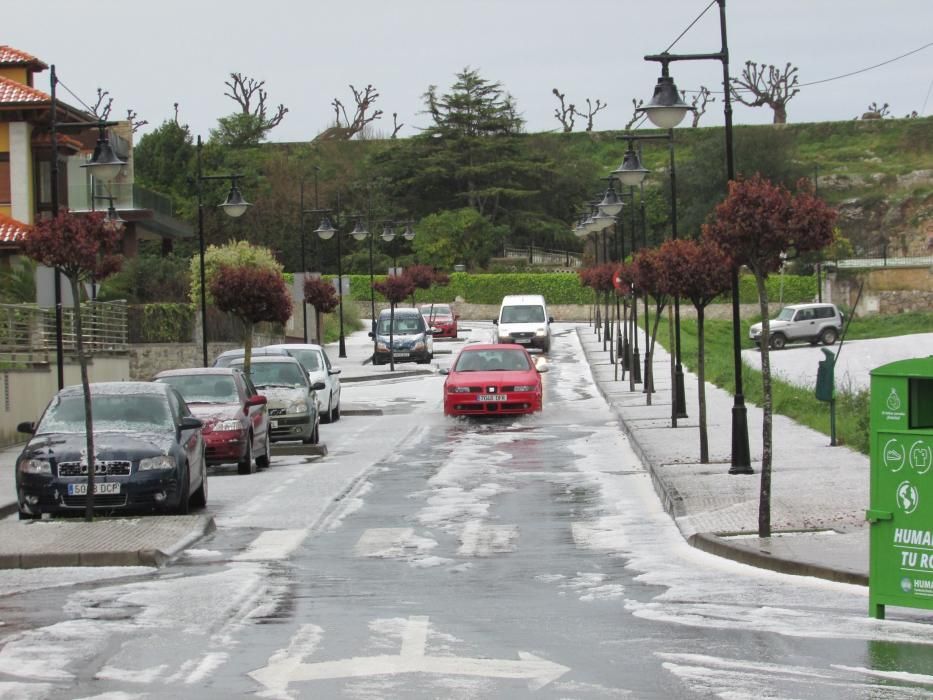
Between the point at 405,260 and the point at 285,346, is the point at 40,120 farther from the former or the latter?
the point at 405,260

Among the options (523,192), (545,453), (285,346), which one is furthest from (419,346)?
(523,192)

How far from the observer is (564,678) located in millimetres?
7996

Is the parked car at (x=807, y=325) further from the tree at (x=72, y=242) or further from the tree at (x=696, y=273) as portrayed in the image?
the tree at (x=72, y=242)

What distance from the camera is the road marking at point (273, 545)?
13.4 meters

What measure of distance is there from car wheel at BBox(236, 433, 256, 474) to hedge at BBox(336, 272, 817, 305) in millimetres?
72663

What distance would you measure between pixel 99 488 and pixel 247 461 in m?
5.87

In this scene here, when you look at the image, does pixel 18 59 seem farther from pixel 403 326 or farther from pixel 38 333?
pixel 38 333

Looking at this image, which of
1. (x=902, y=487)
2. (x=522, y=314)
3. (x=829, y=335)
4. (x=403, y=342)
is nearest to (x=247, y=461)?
(x=902, y=487)

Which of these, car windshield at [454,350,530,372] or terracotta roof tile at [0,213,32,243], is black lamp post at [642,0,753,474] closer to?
car windshield at [454,350,530,372]

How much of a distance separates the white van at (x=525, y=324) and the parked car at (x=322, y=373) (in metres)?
23.6

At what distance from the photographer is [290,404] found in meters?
26.7

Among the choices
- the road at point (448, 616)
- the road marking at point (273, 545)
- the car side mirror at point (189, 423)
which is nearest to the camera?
the road at point (448, 616)

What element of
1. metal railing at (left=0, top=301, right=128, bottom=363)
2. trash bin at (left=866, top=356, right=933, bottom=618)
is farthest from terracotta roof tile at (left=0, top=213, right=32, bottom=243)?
trash bin at (left=866, top=356, right=933, bottom=618)

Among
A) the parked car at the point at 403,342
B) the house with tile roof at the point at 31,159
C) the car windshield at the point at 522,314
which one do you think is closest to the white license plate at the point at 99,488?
the house with tile roof at the point at 31,159
